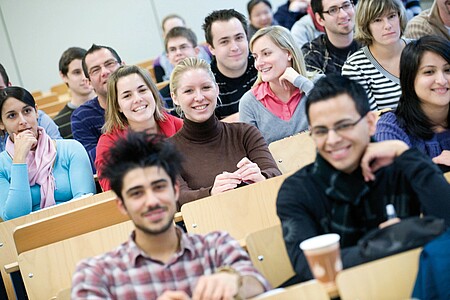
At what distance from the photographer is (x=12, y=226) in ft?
10.5

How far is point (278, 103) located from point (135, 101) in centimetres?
71

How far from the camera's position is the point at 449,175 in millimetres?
2566

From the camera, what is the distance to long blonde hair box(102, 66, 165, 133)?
12.5 feet

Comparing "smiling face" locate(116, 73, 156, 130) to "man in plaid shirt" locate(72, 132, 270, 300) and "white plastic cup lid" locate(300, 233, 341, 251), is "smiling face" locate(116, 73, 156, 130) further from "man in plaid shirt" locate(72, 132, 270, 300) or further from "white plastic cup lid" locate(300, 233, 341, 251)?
"white plastic cup lid" locate(300, 233, 341, 251)

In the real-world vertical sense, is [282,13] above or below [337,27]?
above

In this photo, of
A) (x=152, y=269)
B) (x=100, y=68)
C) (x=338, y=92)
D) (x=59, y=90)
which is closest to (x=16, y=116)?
(x=100, y=68)

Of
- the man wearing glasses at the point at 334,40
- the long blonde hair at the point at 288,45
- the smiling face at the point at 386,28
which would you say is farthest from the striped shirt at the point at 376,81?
the man wearing glasses at the point at 334,40

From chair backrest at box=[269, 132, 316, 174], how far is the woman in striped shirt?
621 millimetres

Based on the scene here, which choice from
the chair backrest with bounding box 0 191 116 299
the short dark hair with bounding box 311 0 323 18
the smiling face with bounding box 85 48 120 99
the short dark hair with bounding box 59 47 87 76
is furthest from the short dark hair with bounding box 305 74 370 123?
the short dark hair with bounding box 59 47 87 76

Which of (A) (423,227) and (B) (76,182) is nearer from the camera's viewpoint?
(A) (423,227)

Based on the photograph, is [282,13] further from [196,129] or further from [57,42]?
[196,129]

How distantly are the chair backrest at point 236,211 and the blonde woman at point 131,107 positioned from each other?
1.01 meters

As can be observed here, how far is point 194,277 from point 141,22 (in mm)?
6543

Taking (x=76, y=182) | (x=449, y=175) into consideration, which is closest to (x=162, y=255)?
(x=449, y=175)
